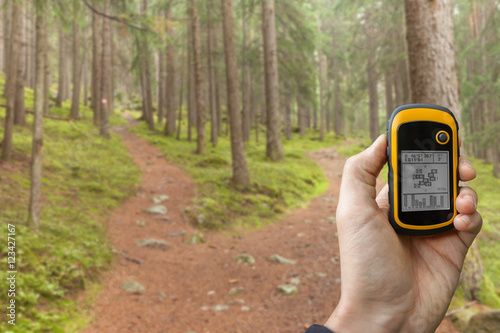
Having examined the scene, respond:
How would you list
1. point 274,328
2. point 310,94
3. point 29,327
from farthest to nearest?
1. point 310,94
2. point 274,328
3. point 29,327

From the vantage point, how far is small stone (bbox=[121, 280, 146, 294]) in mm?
5000

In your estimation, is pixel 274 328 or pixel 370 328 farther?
pixel 274 328

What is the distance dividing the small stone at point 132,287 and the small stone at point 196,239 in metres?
2.21

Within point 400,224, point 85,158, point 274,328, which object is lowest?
point 274,328

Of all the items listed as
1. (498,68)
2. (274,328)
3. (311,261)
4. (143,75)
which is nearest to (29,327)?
(274,328)

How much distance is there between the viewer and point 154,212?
28.2 ft

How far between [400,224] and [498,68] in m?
13.3

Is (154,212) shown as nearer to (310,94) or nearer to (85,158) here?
(85,158)

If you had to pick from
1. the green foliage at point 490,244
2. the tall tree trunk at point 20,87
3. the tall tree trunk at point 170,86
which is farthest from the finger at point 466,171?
the tall tree trunk at point 170,86

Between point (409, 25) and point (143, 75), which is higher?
point (143, 75)

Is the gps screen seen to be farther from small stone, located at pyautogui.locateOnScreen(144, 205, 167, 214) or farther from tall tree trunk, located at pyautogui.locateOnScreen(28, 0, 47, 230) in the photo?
small stone, located at pyautogui.locateOnScreen(144, 205, 167, 214)

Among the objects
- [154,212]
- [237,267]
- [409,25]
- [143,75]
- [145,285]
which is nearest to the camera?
[409,25]

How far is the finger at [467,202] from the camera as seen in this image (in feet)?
4.68

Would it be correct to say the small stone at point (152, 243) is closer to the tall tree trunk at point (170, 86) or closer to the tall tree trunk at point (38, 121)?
the tall tree trunk at point (38, 121)
